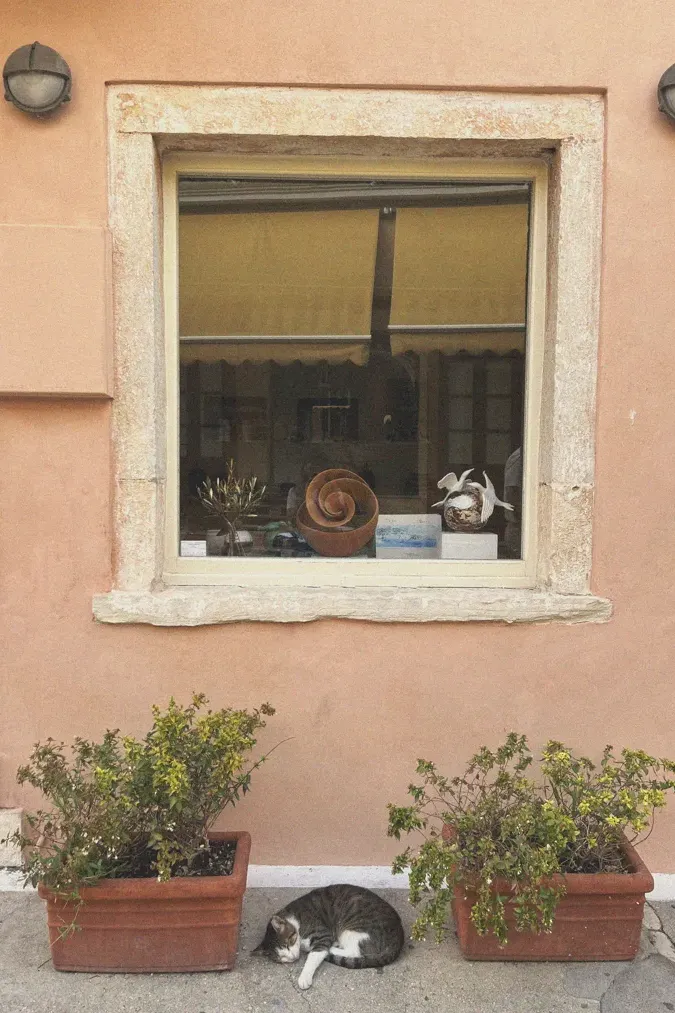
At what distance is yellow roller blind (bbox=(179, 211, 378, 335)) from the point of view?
3.31m

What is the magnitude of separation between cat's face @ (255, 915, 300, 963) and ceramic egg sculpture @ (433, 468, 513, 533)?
5.06ft

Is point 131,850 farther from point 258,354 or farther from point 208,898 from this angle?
point 258,354

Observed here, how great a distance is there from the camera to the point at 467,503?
→ 3361 mm

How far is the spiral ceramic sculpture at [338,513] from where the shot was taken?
11.1 ft

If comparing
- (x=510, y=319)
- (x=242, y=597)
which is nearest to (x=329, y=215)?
(x=510, y=319)

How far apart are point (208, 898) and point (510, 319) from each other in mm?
2304

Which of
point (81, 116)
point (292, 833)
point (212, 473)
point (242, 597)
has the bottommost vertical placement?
point (292, 833)

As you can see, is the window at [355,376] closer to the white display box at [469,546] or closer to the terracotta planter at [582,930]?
the white display box at [469,546]

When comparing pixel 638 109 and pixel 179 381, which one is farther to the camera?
pixel 179 381

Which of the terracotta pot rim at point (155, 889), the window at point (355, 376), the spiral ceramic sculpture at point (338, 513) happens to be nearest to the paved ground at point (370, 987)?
the terracotta pot rim at point (155, 889)

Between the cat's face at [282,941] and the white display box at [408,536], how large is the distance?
4.46 ft

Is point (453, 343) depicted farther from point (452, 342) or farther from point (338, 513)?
point (338, 513)

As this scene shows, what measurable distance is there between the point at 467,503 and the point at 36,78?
7.05 feet

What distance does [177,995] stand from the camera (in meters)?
2.52
